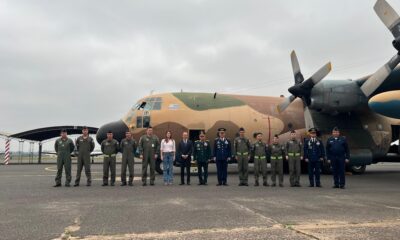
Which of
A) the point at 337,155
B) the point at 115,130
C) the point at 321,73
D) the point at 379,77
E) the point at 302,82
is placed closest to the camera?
the point at 337,155

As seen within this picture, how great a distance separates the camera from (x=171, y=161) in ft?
39.9

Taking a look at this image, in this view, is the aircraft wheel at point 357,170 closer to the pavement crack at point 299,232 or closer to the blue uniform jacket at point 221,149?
the blue uniform jacket at point 221,149

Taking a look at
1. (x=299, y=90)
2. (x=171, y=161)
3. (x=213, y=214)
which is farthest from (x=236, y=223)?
(x=299, y=90)

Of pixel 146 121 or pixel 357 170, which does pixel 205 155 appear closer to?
pixel 146 121

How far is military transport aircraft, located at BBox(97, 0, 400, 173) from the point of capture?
14.6 meters

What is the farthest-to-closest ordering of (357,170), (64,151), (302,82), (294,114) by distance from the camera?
1. (294,114)
2. (357,170)
3. (302,82)
4. (64,151)

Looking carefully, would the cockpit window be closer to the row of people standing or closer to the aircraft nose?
the aircraft nose

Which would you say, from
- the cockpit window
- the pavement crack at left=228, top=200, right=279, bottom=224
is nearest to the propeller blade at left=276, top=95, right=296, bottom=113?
the cockpit window

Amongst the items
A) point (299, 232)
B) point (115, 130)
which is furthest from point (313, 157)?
point (115, 130)

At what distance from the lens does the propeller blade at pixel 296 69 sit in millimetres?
15917

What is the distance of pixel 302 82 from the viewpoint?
50.3 ft

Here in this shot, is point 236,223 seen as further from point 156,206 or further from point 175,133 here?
point 175,133

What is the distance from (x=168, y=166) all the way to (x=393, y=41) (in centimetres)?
871

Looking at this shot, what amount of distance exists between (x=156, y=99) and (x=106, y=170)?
A: 583 centimetres
